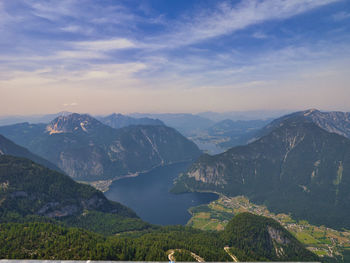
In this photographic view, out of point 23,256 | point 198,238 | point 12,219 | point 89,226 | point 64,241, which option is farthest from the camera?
point 89,226

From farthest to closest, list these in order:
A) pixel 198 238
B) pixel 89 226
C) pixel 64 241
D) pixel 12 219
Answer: pixel 89 226 → pixel 12 219 → pixel 198 238 → pixel 64 241

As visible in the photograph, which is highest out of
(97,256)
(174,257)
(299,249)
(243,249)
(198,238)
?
(97,256)

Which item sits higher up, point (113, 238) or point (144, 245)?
point (144, 245)

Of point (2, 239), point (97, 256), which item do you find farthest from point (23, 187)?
point (97, 256)

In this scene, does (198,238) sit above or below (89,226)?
above

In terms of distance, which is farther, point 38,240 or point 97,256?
point 38,240

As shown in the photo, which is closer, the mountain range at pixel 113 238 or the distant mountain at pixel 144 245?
the distant mountain at pixel 144 245

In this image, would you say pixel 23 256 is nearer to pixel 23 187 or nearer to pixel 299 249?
pixel 23 187

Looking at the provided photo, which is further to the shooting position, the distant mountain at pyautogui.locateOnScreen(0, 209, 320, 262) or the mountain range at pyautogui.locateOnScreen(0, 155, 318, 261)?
the mountain range at pyautogui.locateOnScreen(0, 155, 318, 261)

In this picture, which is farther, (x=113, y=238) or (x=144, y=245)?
(x=113, y=238)
